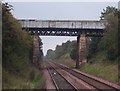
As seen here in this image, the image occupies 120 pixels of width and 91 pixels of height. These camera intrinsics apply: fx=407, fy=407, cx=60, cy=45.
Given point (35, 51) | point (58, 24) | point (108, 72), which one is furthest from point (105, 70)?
point (58, 24)

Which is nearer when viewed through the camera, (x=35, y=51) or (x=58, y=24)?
(x=35, y=51)

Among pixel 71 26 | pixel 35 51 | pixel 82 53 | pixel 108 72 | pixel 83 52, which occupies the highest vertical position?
pixel 71 26

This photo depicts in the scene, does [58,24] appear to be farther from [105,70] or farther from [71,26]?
[105,70]

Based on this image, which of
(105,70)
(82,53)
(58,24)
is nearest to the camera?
(105,70)

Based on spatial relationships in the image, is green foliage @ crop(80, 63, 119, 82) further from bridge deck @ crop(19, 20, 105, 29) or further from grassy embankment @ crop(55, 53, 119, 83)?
bridge deck @ crop(19, 20, 105, 29)

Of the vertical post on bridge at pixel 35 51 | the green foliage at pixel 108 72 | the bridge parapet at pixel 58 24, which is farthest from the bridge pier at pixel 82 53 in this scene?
the green foliage at pixel 108 72

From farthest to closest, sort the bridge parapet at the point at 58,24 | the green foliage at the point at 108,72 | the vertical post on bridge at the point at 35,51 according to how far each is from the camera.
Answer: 1. the bridge parapet at the point at 58,24
2. the vertical post on bridge at the point at 35,51
3. the green foliage at the point at 108,72

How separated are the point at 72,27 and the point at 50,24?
13.9ft

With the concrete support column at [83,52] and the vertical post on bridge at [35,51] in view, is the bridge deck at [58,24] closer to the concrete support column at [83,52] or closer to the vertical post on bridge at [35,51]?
the vertical post on bridge at [35,51]

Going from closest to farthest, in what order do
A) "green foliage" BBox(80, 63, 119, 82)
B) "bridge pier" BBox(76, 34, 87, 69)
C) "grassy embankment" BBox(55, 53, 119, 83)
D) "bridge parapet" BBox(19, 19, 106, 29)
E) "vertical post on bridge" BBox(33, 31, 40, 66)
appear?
"green foliage" BBox(80, 63, 119, 82) < "grassy embankment" BBox(55, 53, 119, 83) < "vertical post on bridge" BBox(33, 31, 40, 66) < "bridge pier" BBox(76, 34, 87, 69) < "bridge parapet" BBox(19, 19, 106, 29)

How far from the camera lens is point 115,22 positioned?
52.8 meters

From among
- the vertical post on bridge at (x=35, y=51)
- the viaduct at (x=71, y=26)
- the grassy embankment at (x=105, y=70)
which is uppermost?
the viaduct at (x=71, y=26)

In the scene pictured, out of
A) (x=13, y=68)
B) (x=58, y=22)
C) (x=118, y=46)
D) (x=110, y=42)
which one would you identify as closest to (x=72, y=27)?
(x=58, y=22)

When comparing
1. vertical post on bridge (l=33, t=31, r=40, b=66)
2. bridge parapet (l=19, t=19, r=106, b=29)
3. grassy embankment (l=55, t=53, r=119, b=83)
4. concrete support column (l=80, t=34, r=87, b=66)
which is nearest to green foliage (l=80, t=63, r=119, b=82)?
grassy embankment (l=55, t=53, r=119, b=83)
